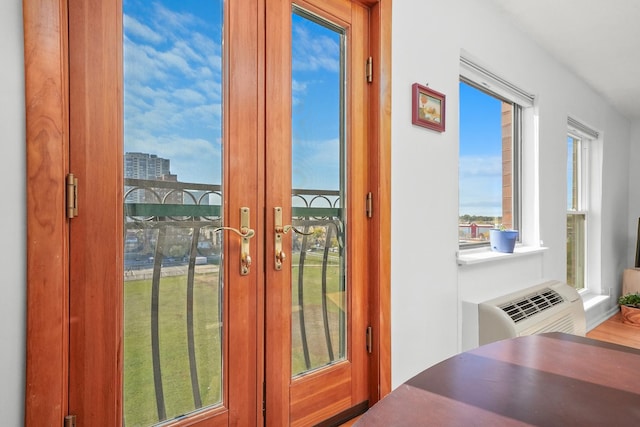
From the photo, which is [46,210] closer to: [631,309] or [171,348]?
[171,348]

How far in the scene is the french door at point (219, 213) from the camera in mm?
1050

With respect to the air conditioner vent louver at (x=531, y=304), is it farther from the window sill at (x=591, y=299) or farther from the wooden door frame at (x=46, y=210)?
the wooden door frame at (x=46, y=210)

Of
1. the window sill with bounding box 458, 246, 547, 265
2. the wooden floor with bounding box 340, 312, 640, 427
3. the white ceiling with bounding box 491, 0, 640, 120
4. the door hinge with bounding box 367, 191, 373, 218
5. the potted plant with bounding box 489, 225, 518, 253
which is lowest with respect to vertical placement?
the wooden floor with bounding box 340, 312, 640, 427

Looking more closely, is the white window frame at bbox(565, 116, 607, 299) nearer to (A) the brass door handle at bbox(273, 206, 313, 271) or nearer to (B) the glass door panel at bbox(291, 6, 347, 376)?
(B) the glass door panel at bbox(291, 6, 347, 376)

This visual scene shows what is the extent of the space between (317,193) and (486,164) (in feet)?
5.77

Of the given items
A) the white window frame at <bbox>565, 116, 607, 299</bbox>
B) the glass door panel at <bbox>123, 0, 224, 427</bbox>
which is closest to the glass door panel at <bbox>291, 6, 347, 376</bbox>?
the glass door panel at <bbox>123, 0, 224, 427</bbox>

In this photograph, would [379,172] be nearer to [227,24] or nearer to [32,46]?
[227,24]

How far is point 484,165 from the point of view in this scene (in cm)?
273

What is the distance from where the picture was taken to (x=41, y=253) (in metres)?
0.92

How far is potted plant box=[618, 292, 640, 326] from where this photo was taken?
13.1 ft

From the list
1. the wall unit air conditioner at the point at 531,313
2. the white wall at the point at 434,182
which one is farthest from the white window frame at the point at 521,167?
the wall unit air conditioner at the point at 531,313

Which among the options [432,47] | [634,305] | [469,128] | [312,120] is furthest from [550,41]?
[634,305]

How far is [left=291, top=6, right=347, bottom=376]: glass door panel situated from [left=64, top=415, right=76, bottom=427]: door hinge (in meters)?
0.80

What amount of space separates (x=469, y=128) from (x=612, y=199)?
3451mm
